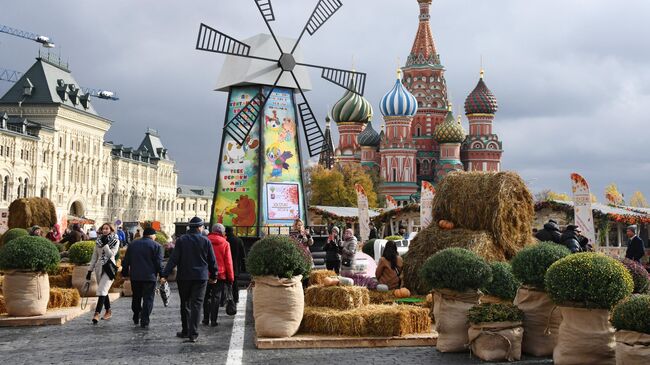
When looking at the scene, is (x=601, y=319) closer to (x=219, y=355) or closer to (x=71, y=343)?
(x=219, y=355)

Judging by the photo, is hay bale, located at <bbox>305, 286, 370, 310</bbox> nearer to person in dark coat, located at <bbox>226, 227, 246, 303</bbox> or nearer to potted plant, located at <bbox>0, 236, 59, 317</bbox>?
person in dark coat, located at <bbox>226, 227, 246, 303</bbox>

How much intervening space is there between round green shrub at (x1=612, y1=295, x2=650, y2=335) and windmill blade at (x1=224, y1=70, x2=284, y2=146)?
62.1ft

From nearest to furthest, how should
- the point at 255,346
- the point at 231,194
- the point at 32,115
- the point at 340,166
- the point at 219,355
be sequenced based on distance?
the point at 219,355
the point at 255,346
the point at 231,194
the point at 32,115
the point at 340,166

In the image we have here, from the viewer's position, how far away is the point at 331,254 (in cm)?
1931

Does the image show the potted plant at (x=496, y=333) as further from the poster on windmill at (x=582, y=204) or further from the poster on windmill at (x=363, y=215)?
the poster on windmill at (x=363, y=215)

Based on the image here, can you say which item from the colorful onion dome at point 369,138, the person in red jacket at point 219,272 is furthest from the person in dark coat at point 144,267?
the colorful onion dome at point 369,138

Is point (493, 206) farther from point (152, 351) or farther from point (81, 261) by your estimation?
point (81, 261)

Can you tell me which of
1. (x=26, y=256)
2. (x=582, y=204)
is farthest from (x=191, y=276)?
(x=582, y=204)

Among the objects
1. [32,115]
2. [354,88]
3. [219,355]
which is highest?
[32,115]

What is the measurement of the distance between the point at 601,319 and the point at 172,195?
120m

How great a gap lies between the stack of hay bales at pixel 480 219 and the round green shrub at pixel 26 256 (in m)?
7.17

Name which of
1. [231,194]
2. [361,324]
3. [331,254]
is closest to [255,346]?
[361,324]

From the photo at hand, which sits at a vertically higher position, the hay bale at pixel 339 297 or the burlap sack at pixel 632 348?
the hay bale at pixel 339 297

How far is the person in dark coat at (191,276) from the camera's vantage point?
36.2 ft
